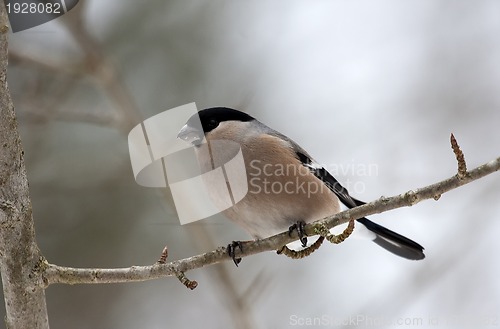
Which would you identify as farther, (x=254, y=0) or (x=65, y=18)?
(x=254, y=0)

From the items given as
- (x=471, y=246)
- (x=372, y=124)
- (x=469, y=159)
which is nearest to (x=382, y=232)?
(x=471, y=246)

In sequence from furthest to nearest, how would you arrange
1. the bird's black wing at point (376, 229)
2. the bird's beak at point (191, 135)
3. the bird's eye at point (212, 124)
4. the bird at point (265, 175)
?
the bird's black wing at point (376, 229) < the bird's eye at point (212, 124) < the bird's beak at point (191, 135) < the bird at point (265, 175)

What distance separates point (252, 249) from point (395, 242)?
1265mm

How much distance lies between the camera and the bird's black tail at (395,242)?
326cm

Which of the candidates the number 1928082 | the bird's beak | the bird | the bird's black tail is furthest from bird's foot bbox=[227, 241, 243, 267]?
the number 1928082

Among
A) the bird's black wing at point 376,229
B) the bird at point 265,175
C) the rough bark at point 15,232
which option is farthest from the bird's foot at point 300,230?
the rough bark at point 15,232

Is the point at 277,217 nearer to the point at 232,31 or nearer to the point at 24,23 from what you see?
the point at 24,23

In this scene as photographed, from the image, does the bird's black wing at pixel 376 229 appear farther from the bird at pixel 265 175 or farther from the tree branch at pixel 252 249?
the tree branch at pixel 252 249

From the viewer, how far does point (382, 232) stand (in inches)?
135

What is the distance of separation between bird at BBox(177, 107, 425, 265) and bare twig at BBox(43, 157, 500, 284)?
0.81 feet

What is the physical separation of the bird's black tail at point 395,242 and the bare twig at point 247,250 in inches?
43.0

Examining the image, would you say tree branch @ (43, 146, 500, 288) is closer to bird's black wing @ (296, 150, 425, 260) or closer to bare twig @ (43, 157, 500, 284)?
bare twig @ (43, 157, 500, 284)

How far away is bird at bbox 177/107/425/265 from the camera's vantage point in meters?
2.79

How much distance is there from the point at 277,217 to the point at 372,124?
6.91 feet
